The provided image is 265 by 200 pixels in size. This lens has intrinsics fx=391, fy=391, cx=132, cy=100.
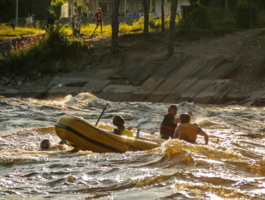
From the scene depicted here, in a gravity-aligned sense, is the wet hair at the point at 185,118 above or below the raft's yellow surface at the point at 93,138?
above

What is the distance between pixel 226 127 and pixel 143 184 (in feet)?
20.7

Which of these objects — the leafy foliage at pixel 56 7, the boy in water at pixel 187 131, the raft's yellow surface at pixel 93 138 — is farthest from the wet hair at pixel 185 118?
the leafy foliage at pixel 56 7

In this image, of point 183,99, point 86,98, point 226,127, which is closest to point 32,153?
point 226,127

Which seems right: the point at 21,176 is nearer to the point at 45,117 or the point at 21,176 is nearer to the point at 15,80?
the point at 45,117

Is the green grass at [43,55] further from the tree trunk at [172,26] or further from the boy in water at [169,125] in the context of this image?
the boy in water at [169,125]

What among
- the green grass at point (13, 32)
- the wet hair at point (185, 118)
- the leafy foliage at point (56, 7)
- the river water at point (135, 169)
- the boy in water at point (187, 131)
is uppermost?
the leafy foliage at point (56, 7)

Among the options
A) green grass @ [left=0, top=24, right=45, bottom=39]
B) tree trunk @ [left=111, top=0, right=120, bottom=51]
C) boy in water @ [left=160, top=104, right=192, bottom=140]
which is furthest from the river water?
green grass @ [left=0, top=24, right=45, bottom=39]

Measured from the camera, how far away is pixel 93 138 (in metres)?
7.40

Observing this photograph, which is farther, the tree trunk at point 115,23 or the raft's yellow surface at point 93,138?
the tree trunk at point 115,23

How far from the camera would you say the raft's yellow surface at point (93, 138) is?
7359 millimetres

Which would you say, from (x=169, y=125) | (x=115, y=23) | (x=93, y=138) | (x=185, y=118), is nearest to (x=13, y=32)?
(x=115, y=23)

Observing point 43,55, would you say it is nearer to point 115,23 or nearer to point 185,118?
point 115,23

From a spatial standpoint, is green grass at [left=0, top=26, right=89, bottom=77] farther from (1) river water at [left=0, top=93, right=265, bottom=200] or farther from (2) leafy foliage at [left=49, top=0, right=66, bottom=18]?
(2) leafy foliage at [left=49, top=0, right=66, bottom=18]

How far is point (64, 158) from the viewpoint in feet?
22.7
